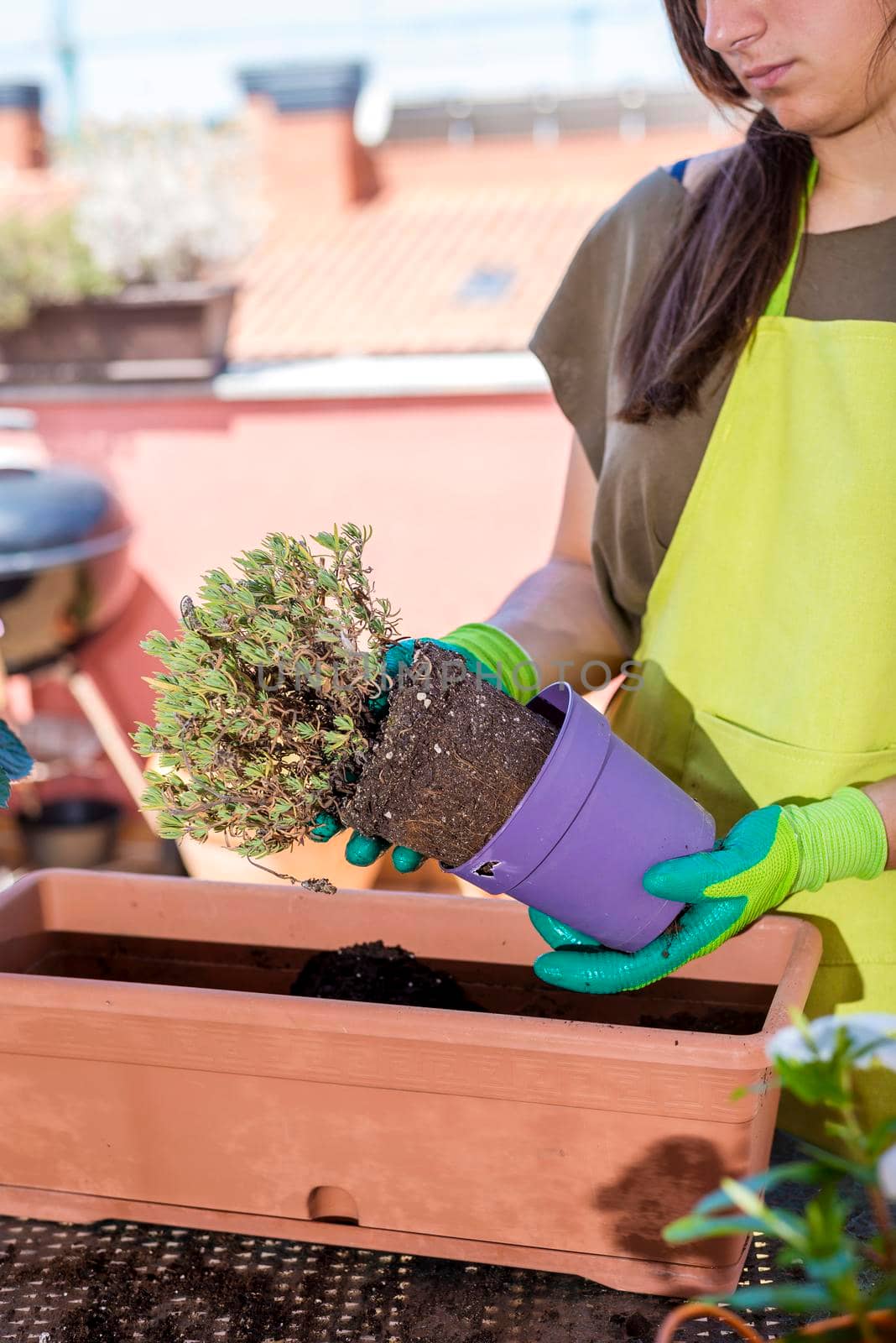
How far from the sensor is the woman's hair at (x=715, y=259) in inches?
43.2

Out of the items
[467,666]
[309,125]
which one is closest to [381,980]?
[467,666]

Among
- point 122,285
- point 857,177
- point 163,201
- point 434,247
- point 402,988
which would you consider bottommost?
point 434,247

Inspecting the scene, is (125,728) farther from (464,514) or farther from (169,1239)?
(169,1239)

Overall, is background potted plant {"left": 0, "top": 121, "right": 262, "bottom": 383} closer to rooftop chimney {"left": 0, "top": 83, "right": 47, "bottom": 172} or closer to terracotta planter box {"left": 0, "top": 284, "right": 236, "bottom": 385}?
terracotta planter box {"left": 0, "top": 284, "right": 236, "bottom": 385}

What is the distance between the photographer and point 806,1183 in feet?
3.11

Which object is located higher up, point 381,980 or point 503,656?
point 503,656

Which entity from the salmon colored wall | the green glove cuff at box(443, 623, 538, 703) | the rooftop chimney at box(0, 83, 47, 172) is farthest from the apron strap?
the rooftop chimney at box(0, 83, 47, 172)

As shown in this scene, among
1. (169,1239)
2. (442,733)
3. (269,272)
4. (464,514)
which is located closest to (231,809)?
(442,733)

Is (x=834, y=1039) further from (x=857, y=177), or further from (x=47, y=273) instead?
(x=47, y=273)

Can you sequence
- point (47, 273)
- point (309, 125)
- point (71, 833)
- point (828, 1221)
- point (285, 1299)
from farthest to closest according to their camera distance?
point (309, 125), point (47, 273), point (71, 833), point (285, 1299), point (828, 1221)

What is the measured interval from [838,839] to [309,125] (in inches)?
215

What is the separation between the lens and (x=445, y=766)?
0.83m

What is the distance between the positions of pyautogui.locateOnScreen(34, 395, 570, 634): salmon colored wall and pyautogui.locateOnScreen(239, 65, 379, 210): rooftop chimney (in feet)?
7.56

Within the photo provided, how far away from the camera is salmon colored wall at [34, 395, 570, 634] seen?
12.1 ft
